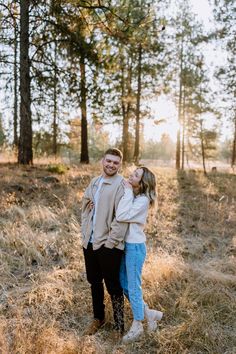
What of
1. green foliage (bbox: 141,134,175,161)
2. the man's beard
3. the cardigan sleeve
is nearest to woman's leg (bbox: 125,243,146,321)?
the cardigan sleeve

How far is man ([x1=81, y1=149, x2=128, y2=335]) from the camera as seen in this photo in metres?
3.88

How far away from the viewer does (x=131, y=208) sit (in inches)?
153

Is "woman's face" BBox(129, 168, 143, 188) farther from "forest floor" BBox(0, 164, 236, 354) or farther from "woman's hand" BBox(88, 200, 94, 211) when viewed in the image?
"forest floor" BBox(0, 164, 236, 354)

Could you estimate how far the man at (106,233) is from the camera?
3.88 meters

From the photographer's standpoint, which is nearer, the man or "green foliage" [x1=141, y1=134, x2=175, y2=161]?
the man

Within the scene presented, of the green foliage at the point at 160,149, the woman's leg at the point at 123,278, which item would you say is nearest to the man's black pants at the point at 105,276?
the woman's leg at the point at 123,278

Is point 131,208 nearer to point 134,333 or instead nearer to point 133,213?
point 133,213

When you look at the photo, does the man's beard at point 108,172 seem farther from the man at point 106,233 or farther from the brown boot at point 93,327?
the brown boot at point 93,327

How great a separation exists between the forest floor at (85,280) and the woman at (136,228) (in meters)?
0.26

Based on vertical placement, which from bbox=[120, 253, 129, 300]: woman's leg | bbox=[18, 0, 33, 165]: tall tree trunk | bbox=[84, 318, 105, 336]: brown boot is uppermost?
bbox=[18, 0, 33, 165]: tall tree trunk

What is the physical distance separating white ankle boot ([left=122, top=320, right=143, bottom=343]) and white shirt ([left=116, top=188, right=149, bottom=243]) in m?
0.93

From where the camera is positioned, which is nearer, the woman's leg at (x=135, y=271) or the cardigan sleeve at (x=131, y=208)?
the cardigan sleeve at (x=131, y=208)

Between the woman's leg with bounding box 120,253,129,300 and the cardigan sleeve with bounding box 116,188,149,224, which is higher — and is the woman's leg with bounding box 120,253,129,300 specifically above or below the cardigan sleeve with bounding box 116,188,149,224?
below

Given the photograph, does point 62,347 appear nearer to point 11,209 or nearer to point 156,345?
point 156,345
